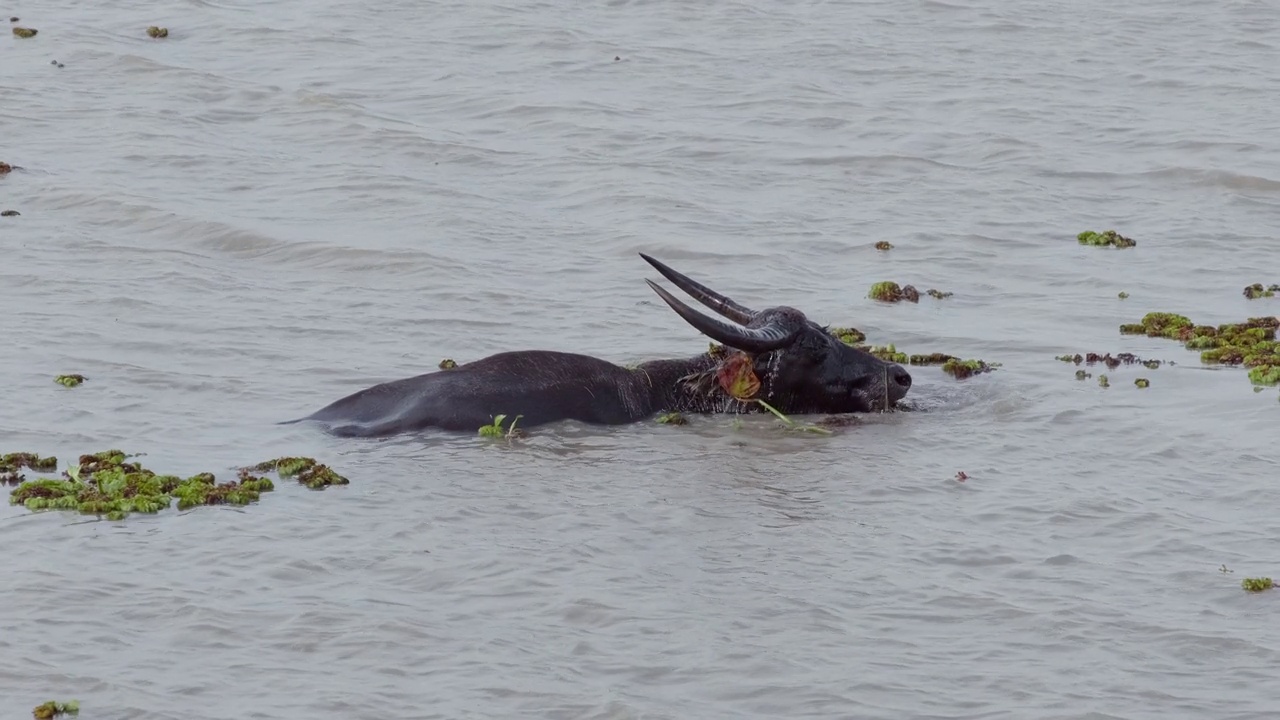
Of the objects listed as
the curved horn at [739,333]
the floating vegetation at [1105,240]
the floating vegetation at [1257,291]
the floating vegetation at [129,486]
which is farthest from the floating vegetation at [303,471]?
the floating vegetation at [1105,240]

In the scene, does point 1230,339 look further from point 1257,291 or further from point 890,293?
point 890,293

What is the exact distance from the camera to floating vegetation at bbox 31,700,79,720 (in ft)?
18.1

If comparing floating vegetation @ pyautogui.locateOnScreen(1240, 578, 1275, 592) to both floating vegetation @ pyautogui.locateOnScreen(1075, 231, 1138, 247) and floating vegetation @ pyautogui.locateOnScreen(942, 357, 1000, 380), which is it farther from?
floating vegetation @ pyautogui.locateOnScreen(1075, 231, 1138, 247)

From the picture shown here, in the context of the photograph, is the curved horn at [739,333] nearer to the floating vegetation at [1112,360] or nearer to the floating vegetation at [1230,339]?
the floating vegetation at [1112,360]

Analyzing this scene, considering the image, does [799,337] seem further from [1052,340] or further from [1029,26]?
[1029,26]

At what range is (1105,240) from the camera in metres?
13.1

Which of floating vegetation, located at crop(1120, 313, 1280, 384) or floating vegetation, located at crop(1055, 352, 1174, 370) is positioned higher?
floating vegetation, located at crop(1120, 313, 1280, 384)

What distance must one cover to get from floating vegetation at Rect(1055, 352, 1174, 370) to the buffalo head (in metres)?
1.32

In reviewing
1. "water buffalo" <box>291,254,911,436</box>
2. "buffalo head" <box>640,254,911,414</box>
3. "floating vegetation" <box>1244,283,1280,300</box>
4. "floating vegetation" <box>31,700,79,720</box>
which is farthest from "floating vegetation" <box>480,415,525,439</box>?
"floating vegetation" <box>1244,283,1280,300</box>

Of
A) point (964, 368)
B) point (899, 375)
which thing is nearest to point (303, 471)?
point (899, 375)

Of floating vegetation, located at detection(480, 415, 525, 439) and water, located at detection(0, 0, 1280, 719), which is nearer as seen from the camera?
water, located at detection(0, 0, 1280, 719)

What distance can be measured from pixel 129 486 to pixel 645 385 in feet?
9.72

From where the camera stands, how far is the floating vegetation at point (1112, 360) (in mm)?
10219

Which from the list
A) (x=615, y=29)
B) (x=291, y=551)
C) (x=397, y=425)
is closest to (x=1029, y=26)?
(x=615, y=29)
